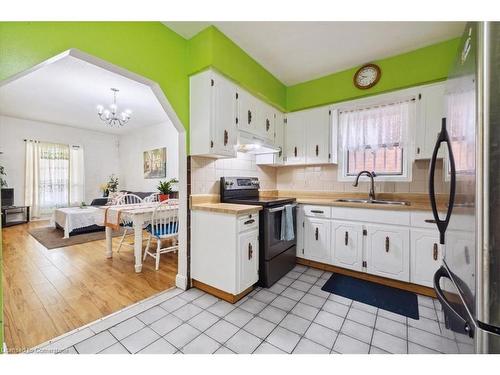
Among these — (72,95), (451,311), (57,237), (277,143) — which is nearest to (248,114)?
(277,143)

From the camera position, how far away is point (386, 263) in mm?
2141

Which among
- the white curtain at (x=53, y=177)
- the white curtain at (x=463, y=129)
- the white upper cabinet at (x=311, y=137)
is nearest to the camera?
the white curtain at (x=463, y=129)

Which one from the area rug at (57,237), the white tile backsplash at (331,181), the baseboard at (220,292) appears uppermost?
the white tile backsplash at (331,181)

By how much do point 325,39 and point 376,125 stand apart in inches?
47.2

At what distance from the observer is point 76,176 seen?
243 inches

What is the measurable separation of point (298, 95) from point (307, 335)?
2929 millimetres

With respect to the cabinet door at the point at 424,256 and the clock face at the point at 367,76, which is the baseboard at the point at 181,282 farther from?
the clock face at the point at 367,76

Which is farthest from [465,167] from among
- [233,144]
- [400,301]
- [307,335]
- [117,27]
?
[117,27]

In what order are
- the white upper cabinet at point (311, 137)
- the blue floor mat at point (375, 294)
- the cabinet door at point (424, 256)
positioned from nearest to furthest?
the blue floor mat at point (375, 294) < the cabinet door at point (424, 256) < the white upper cabinet at point (311, 137)

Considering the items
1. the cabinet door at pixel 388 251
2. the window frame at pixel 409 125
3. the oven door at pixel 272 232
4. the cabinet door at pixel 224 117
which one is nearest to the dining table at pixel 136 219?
the cabinet door at pixel 224 117

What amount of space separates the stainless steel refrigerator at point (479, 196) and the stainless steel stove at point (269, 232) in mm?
1415

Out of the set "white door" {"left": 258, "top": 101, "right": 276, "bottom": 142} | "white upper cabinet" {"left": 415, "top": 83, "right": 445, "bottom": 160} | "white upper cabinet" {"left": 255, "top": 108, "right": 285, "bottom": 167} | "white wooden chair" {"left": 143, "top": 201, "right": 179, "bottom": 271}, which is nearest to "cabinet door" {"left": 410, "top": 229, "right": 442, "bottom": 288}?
"white upper cabinet" {"left": 415, "top": 83, "right": 445, "bottom": 160}

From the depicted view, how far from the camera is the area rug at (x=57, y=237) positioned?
141 inches

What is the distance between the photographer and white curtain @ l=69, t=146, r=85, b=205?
6109 millimetres
